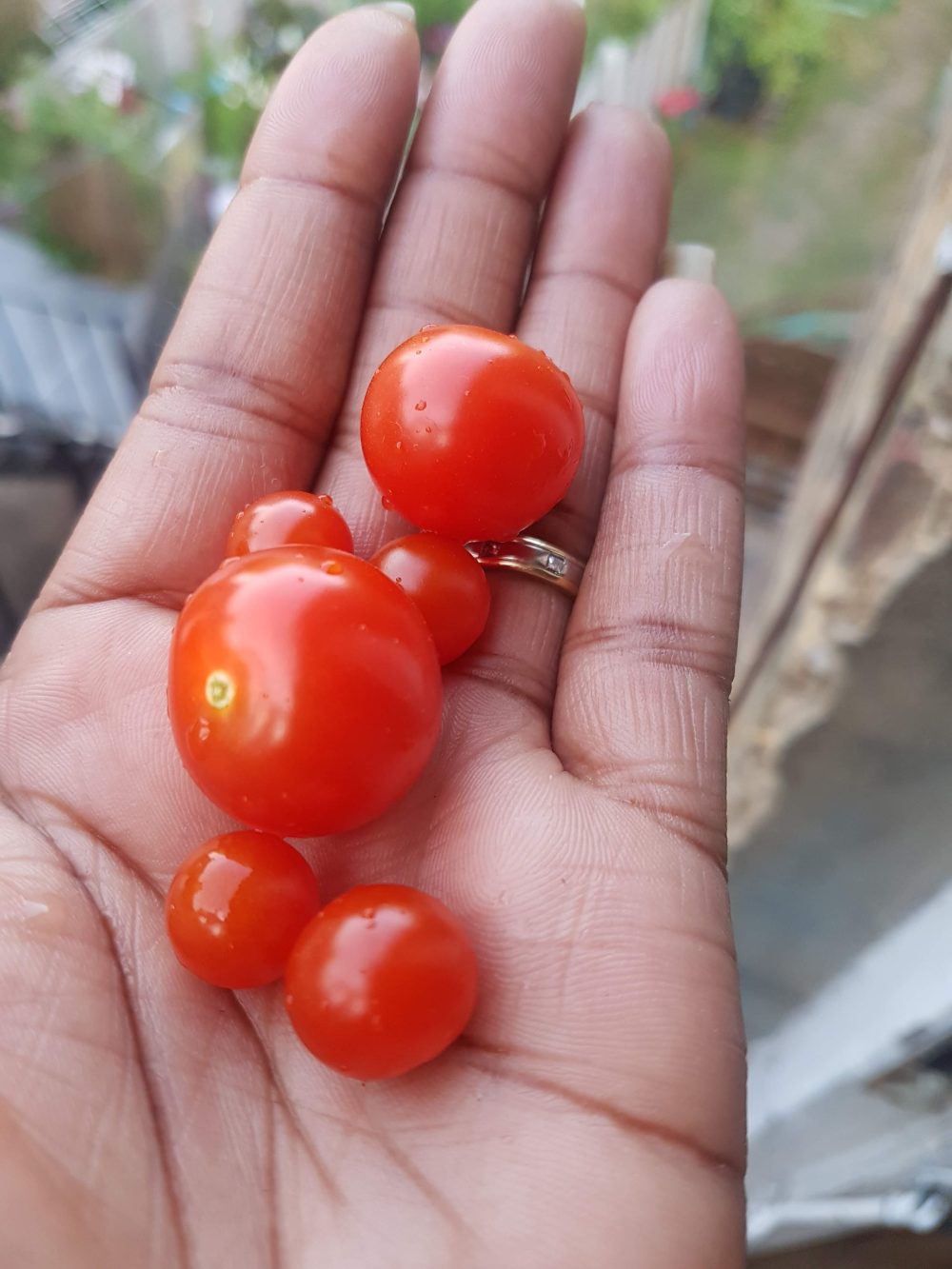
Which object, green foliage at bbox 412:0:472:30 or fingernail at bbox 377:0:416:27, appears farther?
green foliage at bbox 412:0:472:30

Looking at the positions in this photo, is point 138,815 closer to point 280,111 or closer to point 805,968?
point 280,111

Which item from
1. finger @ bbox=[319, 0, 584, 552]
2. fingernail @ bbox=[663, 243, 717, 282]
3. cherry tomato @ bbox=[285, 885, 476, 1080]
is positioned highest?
finger @ bbox=[319, 0, 584, 552]

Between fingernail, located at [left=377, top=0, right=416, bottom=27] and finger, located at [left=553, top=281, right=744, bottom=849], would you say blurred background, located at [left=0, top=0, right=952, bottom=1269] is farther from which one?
finger, located at [left=553, top=281, right=744, bottom=849]

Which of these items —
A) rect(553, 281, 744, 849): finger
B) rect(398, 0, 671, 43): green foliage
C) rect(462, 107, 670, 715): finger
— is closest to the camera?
rect(553, 281, 744, 849): finger

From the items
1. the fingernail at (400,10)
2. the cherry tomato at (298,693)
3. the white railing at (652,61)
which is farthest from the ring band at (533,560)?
the white railing at (652,61)

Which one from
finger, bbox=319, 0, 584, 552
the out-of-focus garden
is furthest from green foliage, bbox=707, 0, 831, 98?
finger, bbox=319, 0, 584, 552

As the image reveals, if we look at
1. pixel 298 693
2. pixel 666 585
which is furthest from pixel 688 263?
pixel 298 693

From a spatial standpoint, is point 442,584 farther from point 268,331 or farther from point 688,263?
point 688,263

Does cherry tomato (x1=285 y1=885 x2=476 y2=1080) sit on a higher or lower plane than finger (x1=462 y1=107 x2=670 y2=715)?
lower
